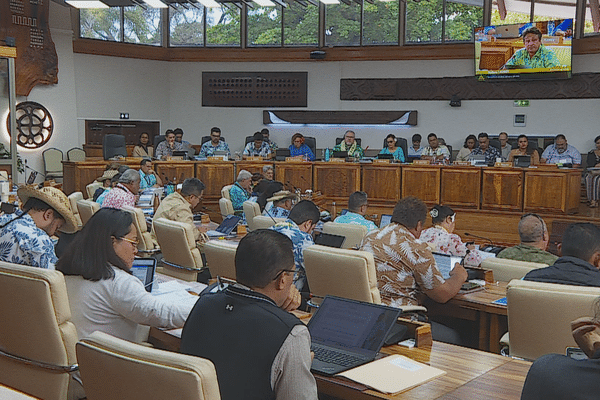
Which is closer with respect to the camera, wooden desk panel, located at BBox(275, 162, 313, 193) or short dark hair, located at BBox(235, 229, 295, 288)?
short dark hair, located at BBox(235, 229, 295, 288)

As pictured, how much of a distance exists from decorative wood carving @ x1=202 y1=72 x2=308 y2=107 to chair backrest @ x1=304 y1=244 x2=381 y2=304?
1079 cm

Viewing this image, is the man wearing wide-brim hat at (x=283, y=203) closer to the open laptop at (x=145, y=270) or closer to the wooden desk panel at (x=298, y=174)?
the open laptop at (x=145, y=270)

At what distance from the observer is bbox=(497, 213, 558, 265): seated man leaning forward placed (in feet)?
14.6

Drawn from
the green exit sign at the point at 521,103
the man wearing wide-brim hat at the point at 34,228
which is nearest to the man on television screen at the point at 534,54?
the green exit sign at the point at 521,103

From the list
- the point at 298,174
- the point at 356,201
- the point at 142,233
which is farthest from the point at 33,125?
the point at 356,201

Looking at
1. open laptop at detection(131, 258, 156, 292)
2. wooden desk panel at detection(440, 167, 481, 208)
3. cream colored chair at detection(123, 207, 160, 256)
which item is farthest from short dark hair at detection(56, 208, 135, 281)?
wooden desk panel at detection(440, 167, 481, 208)

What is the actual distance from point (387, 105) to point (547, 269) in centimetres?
1055

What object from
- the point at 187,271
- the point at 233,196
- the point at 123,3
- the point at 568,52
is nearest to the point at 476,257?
the point at 187,271

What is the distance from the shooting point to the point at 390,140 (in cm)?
1184

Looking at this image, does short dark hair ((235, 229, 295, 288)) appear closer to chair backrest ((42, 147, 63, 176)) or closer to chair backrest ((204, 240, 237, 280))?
chair backrest ((204, 240, 237, 280))

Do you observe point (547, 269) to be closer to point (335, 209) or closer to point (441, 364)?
point (441, 364)

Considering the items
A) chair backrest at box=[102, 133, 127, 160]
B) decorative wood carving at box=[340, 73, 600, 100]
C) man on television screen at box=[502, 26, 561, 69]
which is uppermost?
man on television screen at box=[502, 26, 561, 69]

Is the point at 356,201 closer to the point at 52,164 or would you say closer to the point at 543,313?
the point at 543,313

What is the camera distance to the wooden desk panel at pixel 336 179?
10859mm
